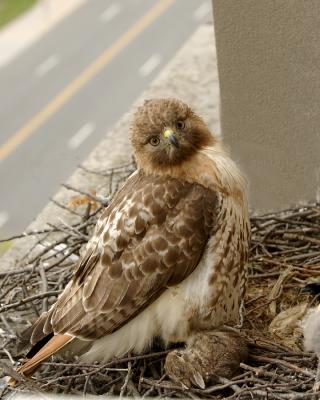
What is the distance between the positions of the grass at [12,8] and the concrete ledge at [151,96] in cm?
874

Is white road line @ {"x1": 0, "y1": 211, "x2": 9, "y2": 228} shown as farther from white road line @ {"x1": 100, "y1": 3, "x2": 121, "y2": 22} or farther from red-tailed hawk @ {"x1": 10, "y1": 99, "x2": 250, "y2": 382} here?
red-tailed hawk @ {"x1": 10, "y1": 99, "x2": 250, "y2": 382}

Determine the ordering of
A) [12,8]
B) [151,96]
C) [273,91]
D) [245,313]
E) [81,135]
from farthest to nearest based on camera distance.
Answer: [12,8]
[81,135]
[151,96]
[273,91]
[245,313]

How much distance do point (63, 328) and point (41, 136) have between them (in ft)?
27.7

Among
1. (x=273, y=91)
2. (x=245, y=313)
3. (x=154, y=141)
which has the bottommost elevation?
(x=245, y=313)

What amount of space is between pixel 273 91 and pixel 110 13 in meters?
11.2

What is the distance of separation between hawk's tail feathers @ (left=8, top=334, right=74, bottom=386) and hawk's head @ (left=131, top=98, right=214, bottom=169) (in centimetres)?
89

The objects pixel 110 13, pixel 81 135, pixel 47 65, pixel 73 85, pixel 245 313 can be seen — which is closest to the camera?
pixel 245 313

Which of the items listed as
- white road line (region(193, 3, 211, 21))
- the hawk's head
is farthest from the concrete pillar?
white road line (region(193, 3, 211, 21))

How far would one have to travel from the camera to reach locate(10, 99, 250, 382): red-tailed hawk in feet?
13.5

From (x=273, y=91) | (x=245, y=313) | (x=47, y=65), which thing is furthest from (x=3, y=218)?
(x=245, y=313)

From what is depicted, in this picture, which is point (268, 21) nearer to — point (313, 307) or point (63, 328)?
point (313, 307)

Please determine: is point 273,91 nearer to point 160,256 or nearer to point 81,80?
point 160,256

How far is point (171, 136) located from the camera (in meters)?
4.17

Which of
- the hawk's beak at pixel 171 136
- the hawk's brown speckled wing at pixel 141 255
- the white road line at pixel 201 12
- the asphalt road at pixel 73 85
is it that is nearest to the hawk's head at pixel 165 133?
the hawk's beak at pixel 171 136
